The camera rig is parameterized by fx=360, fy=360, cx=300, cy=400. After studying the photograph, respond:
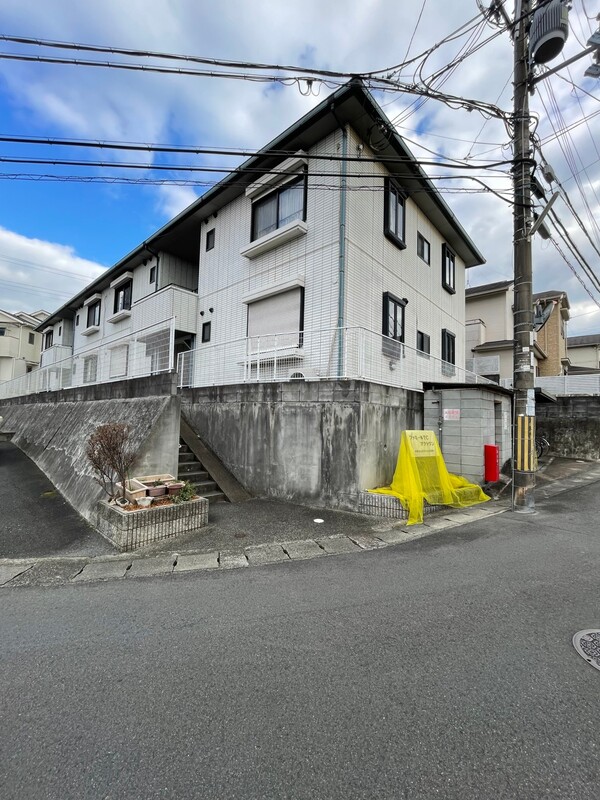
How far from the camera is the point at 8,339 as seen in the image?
33062 millimetres

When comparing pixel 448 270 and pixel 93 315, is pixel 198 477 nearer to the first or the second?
pixel 448 270

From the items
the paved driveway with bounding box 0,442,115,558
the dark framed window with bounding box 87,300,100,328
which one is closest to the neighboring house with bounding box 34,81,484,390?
the paved driveway with bounding box 0,442,115,558

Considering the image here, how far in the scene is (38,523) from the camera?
5.59 meters

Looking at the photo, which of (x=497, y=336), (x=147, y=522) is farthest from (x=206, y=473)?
(x=497, y=336)

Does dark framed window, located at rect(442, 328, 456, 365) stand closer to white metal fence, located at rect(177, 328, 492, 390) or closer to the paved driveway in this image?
white metal fence, located at rect(177, 328, 492, 390)

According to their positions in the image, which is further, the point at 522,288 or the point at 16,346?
the point at 16,346

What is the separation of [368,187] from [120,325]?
12629mm

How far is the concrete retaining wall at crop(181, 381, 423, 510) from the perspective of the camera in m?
6.26

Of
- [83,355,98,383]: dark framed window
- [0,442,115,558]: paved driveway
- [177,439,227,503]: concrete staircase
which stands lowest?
[0,442,115,558]: paved driveway

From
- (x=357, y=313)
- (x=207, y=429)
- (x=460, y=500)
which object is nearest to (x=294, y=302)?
(x=357, y=313)

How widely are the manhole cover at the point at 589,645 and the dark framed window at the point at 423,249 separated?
11681 mm

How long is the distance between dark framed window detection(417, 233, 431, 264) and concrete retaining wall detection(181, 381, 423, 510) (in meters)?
6.58

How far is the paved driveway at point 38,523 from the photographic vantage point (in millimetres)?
4672

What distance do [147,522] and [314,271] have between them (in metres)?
7.07
